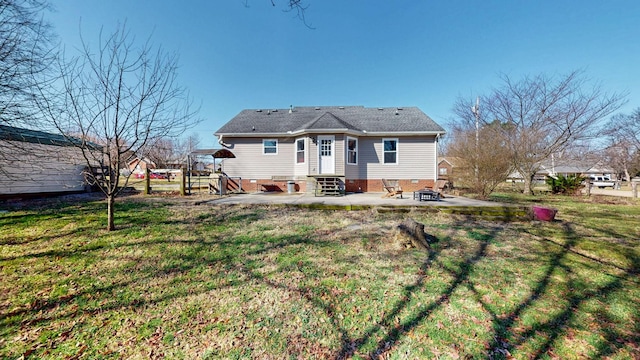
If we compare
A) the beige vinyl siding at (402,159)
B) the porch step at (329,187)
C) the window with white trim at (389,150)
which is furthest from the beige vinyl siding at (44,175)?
the window with white trim at (389,150)

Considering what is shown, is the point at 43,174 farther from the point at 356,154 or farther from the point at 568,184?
the point at 568,184

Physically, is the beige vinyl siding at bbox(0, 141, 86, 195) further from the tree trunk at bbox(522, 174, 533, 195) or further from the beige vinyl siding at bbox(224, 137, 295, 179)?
the tree trunk at bbox(522, 174, 533, 195)

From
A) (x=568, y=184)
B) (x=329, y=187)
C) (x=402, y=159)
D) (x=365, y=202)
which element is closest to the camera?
(x=365, y=202)

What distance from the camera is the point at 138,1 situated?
19.9 ft

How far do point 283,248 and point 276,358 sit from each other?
2439 millimetres

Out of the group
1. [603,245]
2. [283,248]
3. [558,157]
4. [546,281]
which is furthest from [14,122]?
[558,157]

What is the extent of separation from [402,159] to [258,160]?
27.9 feet

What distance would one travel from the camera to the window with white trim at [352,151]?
12.9 m

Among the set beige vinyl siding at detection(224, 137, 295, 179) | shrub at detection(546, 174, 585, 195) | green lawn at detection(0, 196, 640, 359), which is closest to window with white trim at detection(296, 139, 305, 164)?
beige vinyl siding at detection(224, 137, 295, 179)

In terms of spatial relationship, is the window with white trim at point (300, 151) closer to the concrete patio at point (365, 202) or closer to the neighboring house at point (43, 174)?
the concrete patio at point (365, 202)

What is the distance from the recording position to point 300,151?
13133 mm

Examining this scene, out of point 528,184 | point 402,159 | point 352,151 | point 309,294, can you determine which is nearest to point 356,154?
point 352,151

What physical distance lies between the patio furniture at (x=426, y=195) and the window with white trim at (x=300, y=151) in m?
6.40

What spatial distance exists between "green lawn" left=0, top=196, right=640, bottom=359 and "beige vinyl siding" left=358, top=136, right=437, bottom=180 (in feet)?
26.7
